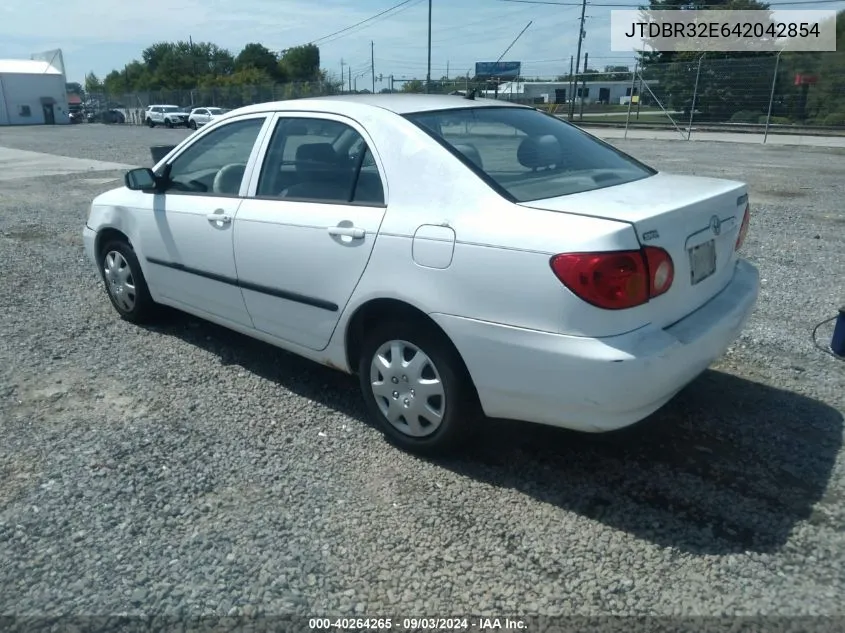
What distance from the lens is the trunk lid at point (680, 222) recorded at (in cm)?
286

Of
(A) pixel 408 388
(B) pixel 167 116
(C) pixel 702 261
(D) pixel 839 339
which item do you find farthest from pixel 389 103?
Answer: (B) pixel 167 116

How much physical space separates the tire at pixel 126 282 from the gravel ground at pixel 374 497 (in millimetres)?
396

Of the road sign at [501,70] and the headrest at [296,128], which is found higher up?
the road sign at [501,70]

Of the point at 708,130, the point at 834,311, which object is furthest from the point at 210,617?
the point at 708,130

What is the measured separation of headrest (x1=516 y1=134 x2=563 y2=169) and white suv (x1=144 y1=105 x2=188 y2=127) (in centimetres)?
4564

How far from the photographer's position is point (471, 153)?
11.1 feet

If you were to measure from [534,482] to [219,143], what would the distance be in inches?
→ 113

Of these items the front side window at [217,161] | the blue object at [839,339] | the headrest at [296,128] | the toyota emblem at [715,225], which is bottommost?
the blue object at [839,339]

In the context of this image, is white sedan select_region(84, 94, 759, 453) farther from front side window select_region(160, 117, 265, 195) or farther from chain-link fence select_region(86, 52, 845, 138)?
chain-link fence select_region(86, 52, 845, 138)

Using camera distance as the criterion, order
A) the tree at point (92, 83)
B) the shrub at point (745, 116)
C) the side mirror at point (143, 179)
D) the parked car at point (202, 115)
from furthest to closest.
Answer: the tree at point (92, 83)
the parked car at point (202, 115)
the shrub at point (745, 116)
the side mirror at point (143, 179)

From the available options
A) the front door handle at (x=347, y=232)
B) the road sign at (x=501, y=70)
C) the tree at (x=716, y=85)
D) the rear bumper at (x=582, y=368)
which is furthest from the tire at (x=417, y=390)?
the road sign at (x=501, y=70)

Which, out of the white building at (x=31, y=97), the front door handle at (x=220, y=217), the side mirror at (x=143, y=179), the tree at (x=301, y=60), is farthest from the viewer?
the tree at (x=301, y=60)

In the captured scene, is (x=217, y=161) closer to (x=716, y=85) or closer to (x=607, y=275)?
(x=607, y=275)

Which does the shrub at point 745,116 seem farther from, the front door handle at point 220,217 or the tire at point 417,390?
the tire at point 417,390
